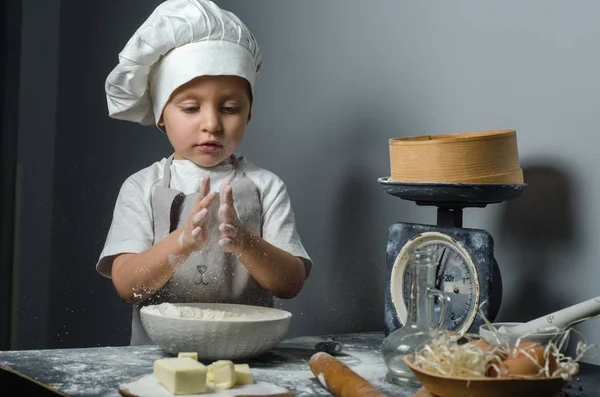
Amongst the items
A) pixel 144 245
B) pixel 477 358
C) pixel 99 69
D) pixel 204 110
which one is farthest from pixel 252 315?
pixel 99 69

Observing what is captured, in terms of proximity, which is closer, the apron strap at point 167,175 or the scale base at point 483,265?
the scale base at point 483,265

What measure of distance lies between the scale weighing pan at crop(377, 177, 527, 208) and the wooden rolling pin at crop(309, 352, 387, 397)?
332mm

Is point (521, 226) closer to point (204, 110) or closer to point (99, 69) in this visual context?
point (204, 110)

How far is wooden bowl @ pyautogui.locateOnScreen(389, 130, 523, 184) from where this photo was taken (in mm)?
1318

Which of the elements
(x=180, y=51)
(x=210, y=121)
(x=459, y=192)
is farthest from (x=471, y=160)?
(x=180, y=51)

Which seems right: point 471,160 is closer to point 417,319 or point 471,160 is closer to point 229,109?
point 417,319

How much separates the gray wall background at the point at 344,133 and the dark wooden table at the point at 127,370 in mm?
279

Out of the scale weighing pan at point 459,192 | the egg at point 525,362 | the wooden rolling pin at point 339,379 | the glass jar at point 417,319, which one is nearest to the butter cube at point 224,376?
the wooden rolling pin at point 339,379

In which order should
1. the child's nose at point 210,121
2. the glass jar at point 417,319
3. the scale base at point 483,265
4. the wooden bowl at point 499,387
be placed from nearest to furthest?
the wooden bowl at point 499,387
the glass jar at point 417,319
the scale base at point 483,265
the child's nose at point 210,121

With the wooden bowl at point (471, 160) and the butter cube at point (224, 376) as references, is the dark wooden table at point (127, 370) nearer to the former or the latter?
the butter cube at point (224, 376)

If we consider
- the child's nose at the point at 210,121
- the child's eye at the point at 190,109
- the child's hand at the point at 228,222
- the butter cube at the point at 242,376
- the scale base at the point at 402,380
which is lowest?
the scale base at the point at 402,380

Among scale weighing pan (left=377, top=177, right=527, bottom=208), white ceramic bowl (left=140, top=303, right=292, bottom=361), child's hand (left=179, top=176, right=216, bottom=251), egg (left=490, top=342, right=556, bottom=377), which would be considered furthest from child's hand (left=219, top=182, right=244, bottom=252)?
egg (left=490, top=342, right=556, bottom=377)

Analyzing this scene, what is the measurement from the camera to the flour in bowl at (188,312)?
136 centimetres

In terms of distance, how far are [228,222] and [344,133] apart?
1.91 ft
